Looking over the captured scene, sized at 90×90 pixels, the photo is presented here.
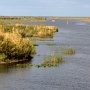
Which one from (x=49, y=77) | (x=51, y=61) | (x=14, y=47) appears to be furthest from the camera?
(x=14, y=47)

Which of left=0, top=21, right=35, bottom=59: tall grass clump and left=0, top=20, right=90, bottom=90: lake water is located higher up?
left=0, top=21, right=35, bottom=59: tall grass clump

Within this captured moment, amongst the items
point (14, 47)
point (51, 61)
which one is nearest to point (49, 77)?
point (51, 61)

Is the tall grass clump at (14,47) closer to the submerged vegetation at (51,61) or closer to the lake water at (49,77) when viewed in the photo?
the lake water at (49,77)

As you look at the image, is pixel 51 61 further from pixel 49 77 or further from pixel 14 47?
pixel 49 77

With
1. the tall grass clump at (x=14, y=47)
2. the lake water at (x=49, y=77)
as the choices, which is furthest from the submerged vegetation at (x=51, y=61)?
the tall grass clump at (x=14, y=47)

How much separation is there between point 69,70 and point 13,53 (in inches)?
323

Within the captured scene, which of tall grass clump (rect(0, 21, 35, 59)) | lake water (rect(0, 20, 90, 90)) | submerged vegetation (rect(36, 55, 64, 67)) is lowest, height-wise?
lake water (rect(0, 20, 90, 90))

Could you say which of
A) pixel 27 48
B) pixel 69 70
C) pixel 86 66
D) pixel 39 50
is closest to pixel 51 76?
pixel 69 70

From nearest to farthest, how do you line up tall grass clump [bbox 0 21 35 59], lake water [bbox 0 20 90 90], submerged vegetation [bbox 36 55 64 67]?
lake water [bbox 0 20 90 90] < submerged vegetation [bbox 36 55 64 67] < tall grass clump [bbox 0 21 35 59]

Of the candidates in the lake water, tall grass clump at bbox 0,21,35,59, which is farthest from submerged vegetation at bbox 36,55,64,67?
tall grass clump at bbox 0,21,35,59

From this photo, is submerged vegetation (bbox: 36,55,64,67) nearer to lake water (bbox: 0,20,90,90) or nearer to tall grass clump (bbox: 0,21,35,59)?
lake water (bbox: 0,20,90,90)

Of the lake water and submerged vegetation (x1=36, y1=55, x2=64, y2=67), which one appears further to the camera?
submerged vegetation (x1=36, y1=55, x2=64, y2=67)

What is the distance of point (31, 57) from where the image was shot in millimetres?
52219

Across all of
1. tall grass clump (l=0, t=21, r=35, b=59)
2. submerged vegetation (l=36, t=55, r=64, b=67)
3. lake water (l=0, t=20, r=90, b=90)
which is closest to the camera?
lake water (l=0, t=20, r=90, b=90)
